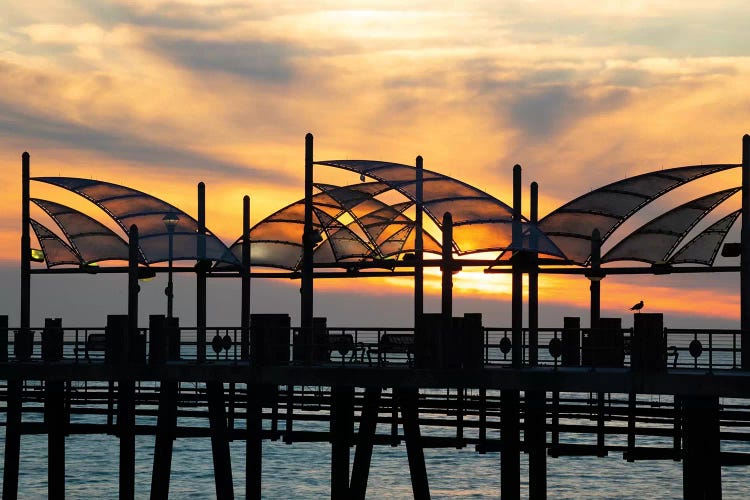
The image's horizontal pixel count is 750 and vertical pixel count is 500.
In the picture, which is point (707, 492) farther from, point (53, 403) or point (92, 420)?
point (92, 420)

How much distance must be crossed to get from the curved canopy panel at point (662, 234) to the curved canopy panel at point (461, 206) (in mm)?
A: 7237

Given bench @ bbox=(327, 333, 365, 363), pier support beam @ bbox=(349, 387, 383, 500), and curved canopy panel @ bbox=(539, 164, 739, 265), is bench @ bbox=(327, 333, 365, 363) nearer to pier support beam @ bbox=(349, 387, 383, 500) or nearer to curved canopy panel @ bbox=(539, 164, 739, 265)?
pier support beam @ bbox=(349, 387, 383, 500)

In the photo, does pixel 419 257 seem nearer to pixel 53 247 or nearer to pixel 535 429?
pixel 535 429

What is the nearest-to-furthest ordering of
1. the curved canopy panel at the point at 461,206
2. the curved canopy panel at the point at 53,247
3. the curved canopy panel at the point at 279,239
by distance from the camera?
1. the curved canopy panel at the point at 461,206
2. the curved canopy panel at the point at 279,239
3. the curved canopy panel at the point at 53,247

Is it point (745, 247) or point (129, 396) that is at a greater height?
point (745, 247)

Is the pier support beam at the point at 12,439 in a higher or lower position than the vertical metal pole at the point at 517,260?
lower

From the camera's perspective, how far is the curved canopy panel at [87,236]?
144 feet

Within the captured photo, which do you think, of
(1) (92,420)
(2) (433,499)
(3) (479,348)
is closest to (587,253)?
(3) (479,348)

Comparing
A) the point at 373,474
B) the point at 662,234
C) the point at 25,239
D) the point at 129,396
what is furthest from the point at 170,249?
the point at 373,474

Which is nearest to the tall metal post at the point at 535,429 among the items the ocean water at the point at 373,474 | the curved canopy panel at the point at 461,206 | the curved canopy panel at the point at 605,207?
the curved canopy panel at the point at 461,206

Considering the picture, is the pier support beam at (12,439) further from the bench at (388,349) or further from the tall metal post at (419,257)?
the tall metal post at (419,257)

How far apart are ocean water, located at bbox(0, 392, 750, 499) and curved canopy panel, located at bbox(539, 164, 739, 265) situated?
1779cm

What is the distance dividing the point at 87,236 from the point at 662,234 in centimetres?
1959

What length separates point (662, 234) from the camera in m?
39.7
